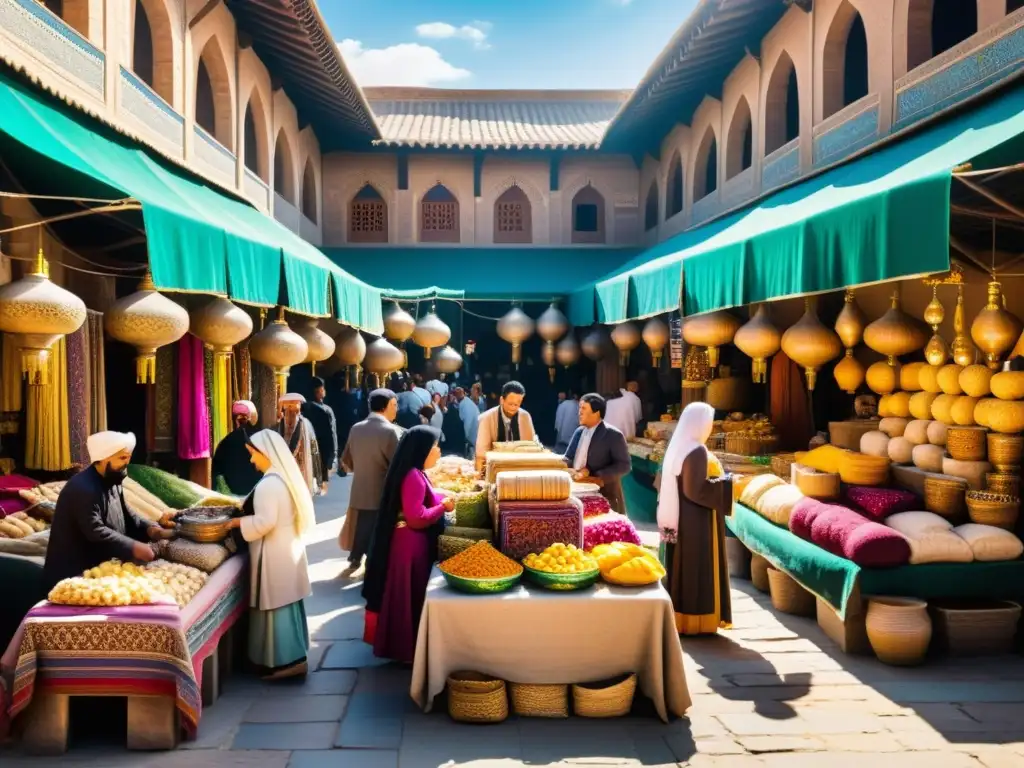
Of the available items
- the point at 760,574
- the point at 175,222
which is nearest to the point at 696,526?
the point at 760,574

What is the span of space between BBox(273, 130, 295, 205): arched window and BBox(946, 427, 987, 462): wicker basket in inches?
447

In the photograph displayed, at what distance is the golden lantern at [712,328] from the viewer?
8047 mm

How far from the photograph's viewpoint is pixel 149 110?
26.2 feet

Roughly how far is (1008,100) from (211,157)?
26.7 ft

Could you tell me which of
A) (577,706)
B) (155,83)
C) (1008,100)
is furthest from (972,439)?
(155,83)

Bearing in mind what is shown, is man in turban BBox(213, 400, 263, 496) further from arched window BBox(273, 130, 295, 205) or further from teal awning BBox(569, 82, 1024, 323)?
arched window BBox(273, 130, 295, 205)

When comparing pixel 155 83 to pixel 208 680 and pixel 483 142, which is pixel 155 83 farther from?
pixel 483 142

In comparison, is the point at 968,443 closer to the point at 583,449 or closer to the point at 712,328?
the point at 583,449

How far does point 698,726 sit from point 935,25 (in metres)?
8.91

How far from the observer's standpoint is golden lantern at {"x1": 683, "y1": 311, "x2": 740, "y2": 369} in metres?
8.05

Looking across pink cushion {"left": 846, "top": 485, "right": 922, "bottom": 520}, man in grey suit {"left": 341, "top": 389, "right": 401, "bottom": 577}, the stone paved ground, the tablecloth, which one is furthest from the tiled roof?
the tablecloth

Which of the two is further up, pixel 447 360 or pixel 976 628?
pixel 447 360

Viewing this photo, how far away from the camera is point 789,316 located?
10125 mm

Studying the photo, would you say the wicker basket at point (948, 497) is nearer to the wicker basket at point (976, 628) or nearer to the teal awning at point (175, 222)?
the wicker basket at point (976, 628)
